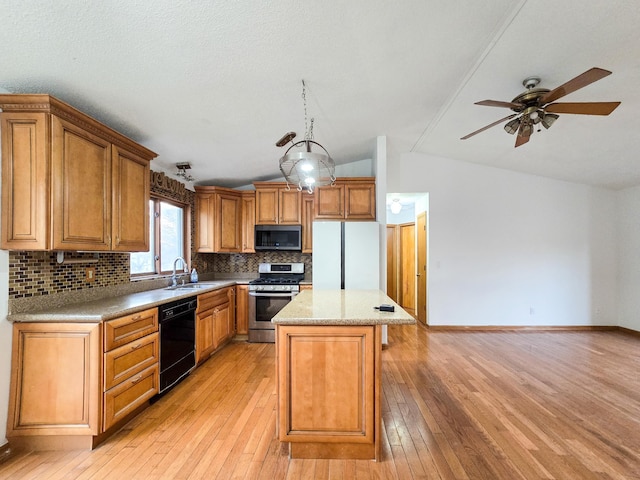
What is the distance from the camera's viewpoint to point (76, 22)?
147cm

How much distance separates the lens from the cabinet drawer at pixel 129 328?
1947 millimetres

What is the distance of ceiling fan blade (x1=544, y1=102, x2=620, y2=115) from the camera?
2.02 meters

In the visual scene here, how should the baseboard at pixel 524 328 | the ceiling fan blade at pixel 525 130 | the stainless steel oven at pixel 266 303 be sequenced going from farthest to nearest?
the baseboard at pixel 524 328, the stainless steel oven at pixel 266 303, the ceiling fan blade at pixel 525 130

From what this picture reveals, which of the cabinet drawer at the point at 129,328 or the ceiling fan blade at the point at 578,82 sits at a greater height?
the ceiling fan blade at the point at 578,82

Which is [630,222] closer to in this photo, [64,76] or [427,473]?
[427,473]

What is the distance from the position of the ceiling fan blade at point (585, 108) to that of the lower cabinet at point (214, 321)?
12.1 feet

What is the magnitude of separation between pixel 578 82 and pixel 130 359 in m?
3.59

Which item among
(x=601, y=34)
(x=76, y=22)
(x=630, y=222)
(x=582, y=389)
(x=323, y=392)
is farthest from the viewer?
(x=630, y=222)

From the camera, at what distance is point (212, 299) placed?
3.48m

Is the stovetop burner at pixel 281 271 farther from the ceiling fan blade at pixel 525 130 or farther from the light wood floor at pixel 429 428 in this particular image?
the ceiling fan blade at pixel 525 130

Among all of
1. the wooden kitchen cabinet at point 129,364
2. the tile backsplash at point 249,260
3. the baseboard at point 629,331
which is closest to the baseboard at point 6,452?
the wooden kitchen cabinet at point 129,364

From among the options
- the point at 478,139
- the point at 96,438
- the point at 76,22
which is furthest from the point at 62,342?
the point at 478,139

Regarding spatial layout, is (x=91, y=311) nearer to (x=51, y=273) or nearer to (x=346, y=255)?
(x=51, y=273)

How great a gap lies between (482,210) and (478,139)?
4.57ft
